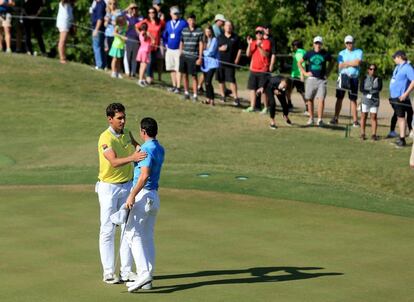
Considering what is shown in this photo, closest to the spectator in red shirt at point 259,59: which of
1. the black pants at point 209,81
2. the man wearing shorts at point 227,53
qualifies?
the black pants at point 209,81

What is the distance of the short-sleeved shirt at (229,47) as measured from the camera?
28.5m

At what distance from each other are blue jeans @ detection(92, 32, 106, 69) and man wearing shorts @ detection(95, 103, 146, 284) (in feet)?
58.8

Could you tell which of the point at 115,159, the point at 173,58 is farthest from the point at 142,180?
the point at 173,58

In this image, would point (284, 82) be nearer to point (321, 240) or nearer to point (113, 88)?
point (113, 88)

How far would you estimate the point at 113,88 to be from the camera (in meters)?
28.7

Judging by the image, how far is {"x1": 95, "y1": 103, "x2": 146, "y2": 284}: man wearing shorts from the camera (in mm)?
12391

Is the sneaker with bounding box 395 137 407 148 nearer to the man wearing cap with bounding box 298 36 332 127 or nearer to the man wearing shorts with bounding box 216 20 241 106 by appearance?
the man wearing cap with bounding box 298 36 332 127

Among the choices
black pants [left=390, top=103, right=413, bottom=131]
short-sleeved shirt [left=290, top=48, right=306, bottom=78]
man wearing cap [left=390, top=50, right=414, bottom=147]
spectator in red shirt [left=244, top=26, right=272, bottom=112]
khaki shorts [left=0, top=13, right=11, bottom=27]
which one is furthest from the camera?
khaki shorts [left=0, top=13, right=11, bottom=27]

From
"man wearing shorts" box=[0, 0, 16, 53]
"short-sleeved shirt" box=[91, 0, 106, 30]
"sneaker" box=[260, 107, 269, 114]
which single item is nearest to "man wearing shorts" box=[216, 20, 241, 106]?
"sneaker" box=[260, 107, 269, 114]

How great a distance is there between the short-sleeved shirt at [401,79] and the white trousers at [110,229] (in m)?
12.2

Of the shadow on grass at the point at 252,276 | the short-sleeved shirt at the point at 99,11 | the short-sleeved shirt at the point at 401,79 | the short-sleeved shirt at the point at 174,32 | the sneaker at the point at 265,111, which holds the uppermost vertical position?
the short-sleeved shirt at the point at 99,11

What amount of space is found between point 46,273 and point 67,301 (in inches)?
49.3

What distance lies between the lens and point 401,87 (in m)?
23.7

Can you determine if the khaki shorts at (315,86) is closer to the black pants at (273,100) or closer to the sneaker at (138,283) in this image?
the black pants at (273,100)
